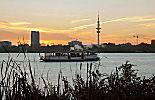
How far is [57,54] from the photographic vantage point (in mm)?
112062

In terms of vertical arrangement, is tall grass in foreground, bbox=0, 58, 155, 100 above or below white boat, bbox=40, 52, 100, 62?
above

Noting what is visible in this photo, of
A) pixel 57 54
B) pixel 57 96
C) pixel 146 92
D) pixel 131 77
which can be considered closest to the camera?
pixel 57 96

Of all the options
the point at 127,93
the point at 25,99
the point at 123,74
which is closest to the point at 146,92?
the point at 127,93

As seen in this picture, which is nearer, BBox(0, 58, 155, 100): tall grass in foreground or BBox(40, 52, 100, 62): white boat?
BBox(0, 58, 155, 100): tall grass in foreground

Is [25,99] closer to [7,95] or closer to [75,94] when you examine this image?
[7,95]

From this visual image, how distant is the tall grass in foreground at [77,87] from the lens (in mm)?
5156

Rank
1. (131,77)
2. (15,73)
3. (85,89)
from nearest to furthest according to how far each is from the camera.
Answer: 1. (15,73)
2. (85,89)
3. (131,77)

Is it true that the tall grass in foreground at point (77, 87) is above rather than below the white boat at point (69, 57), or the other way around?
above

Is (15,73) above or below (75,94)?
above

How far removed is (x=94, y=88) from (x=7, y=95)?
66.0 inches

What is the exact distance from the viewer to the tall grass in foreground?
203 inches

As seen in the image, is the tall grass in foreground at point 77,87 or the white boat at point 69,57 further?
the white boat at point 69,57

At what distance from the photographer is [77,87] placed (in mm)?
6508

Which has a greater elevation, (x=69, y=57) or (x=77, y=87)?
(x=77, y=87)
